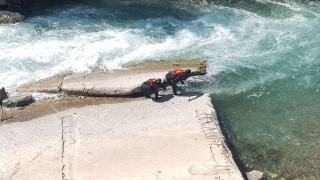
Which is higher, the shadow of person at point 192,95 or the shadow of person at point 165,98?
the shadow of person at point 192,95

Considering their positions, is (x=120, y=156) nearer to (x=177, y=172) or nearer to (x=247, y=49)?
(x=177, y=172)

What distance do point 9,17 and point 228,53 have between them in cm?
1459

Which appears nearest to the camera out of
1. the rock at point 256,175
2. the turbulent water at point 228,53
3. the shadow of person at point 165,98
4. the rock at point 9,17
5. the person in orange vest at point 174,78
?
the rock at point 256,175

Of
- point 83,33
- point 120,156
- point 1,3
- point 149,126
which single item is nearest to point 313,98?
point 149,126

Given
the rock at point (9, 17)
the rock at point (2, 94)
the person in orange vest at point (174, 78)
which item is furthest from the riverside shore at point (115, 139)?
the rock at point (9, 17)

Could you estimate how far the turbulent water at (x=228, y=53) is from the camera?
51.8 ft

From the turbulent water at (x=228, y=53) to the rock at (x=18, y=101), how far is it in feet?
5.75

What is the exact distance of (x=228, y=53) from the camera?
20.9 m

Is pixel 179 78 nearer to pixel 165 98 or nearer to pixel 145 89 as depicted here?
pixel 165 98

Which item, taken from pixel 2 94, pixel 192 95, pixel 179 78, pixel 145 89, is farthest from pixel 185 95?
pixel 2 94

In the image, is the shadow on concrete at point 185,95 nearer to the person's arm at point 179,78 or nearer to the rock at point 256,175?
the person's arm at point 179,78

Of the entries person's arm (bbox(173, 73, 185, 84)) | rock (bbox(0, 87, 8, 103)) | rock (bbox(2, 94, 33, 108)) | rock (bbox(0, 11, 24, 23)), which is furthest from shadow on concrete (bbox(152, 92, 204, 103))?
rock (bbox(0, 11, 24, 23))

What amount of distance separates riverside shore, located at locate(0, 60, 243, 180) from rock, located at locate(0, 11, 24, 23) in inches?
367

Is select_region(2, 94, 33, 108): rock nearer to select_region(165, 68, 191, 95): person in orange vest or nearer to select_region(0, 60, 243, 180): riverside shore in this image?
select_region(0, 60, 243, 180): riverside shore
